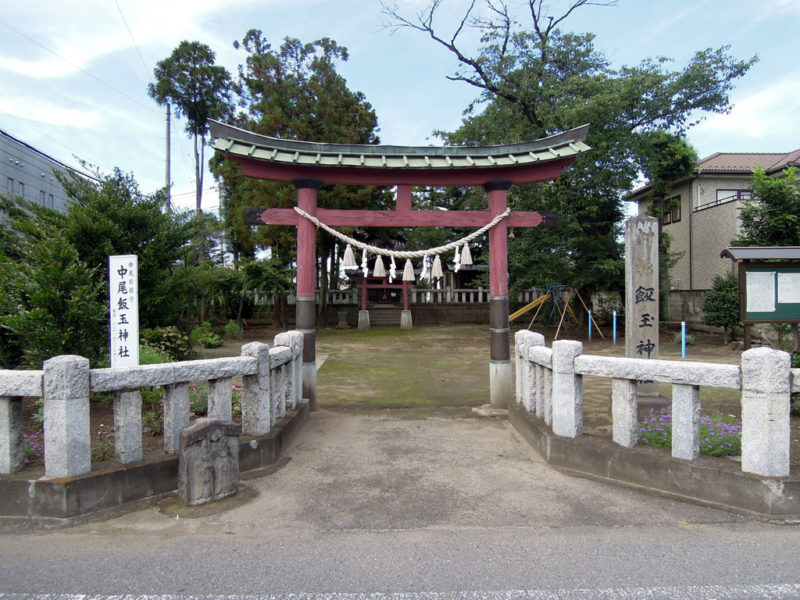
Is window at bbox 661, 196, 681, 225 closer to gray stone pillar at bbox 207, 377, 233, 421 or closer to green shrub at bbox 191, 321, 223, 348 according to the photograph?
green shrub at bbox 191, 321, 223, 348

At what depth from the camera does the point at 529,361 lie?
5.95m

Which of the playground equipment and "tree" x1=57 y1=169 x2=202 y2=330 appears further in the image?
the playground equipment

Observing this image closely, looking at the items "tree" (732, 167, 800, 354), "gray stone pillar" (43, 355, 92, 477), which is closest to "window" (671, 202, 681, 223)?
"tree" (732, 167, 800, 354)

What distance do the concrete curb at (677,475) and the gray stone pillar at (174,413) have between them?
11.8 ft

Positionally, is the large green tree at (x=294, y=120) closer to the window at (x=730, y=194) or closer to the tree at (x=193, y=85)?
the tree at (x=193, y=85)

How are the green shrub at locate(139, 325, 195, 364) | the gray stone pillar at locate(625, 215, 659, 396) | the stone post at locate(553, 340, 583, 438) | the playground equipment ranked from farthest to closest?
the playground equipment → the green shrub at locate(139, 325, 195, 364) → the gray stone pillar at locate(625, 215, 659, 396) → the stone post at locate(553, 340, 583, 438)

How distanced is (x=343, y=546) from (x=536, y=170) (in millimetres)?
6308

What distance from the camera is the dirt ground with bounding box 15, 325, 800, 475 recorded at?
592 cm

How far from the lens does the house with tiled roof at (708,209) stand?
20.0 meters

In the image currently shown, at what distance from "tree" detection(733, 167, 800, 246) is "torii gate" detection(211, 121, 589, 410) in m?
10.1

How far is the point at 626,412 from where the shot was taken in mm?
4414

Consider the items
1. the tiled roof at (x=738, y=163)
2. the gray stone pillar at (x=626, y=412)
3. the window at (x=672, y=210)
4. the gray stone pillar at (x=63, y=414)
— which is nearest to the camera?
the gray stone pillar at (x=63, y=414)

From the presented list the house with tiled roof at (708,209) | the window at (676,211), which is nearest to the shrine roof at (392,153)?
the house with tiled roof at (708,209)

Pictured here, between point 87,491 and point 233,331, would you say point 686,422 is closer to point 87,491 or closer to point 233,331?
point 87,491
